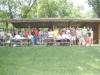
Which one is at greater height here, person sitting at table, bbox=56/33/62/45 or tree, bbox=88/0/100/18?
tree, bbox=88/0/100/18

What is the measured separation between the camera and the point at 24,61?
27.9 ft

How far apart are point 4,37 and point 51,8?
25.7 meters

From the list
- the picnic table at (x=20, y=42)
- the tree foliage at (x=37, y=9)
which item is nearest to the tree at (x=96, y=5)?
the tree foliage at (x=37, y=9)

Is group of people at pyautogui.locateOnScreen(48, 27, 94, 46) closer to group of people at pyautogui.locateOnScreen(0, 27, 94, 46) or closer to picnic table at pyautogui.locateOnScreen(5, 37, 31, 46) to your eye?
group of people at pyautogui.locateOnScreen(0, 27, 94, 46)

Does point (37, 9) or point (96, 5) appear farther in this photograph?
point (37, 9)

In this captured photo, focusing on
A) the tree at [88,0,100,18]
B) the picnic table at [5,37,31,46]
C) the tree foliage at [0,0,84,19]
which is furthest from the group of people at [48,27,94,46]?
the tree at [88,0,100,18]

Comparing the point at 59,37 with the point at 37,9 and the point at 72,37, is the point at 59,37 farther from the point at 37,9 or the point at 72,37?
the point at 37,9

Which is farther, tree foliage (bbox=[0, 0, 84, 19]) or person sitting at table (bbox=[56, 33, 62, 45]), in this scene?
tree foliage (bbox=[0, 0, 84, 19])

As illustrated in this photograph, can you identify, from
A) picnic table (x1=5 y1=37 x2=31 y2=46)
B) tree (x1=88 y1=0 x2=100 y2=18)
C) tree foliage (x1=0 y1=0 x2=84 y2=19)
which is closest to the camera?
picnic table (x1=5 y1=37 x2=31 y2=46)

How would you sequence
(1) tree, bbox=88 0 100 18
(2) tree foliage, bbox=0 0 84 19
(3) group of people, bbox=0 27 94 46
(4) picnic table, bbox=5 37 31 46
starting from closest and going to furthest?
(4) picnic table, bbox=5 37 31 46 → (3) group of people, bbox=0 27 94 46 → (2) tree foliage, bbox=0 0 84 19 → (1) tree, bbox=88 0 100 18

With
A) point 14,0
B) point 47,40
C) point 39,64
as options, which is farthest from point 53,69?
point 14,0

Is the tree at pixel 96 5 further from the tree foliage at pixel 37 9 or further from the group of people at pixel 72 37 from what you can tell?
the group of people at pixel 72 37

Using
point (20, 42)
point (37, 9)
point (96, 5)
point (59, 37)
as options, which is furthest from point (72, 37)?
point (37, 9)

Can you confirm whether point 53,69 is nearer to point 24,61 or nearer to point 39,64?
point 39,64
